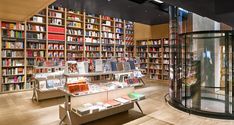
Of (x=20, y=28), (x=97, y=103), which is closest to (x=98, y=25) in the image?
(x=20, y=28)

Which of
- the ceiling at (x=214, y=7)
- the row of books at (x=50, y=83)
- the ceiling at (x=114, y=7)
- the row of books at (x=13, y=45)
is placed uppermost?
the ceiling at (x=114, y=7)

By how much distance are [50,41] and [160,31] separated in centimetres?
540

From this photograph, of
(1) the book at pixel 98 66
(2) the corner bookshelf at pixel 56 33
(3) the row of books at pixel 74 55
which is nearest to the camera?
(1) the book at pixel 98 66

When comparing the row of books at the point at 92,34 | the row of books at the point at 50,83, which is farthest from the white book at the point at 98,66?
the row of books at the point at 92,34

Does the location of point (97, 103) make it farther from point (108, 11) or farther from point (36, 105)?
point (108, 11)

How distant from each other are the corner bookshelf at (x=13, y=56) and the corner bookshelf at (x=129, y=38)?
17.8ft

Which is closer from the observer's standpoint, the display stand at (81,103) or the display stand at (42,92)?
the display stand at (81,103)

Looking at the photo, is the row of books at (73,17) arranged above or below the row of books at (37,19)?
above

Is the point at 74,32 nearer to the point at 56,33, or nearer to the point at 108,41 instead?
the point at 56,33

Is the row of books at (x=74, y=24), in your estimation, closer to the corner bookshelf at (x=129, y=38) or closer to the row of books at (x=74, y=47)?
the row of books at (x=74, y=47)

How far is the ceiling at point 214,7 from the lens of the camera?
2.43 meters

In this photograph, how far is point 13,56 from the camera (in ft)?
20.9

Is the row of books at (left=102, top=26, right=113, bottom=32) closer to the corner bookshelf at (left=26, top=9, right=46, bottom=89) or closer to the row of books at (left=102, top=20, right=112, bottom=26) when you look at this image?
the row of books at (left=102, top=20, right=112, bottom=26)

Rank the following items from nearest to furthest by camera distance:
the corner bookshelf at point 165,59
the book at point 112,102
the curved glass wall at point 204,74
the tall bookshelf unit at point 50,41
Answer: the book at point 112,102
the curved glass wall at point 204,74
the tall bookshelf unit at point 50,41
the corner bookshelf at point 165,59
